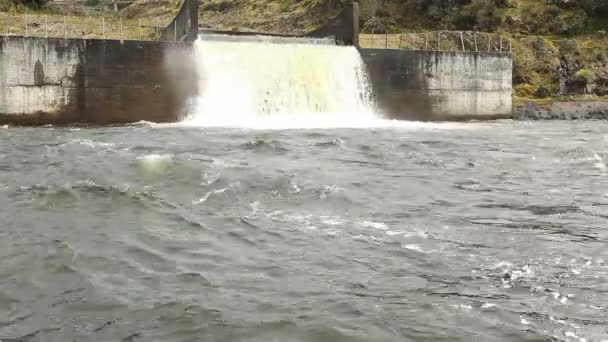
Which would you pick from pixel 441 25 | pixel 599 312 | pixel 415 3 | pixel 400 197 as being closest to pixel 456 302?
pixel 599 312

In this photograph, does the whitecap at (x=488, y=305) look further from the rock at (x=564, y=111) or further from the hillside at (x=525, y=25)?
the hillside at (x=525, y=25)

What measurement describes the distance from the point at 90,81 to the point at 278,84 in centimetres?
613

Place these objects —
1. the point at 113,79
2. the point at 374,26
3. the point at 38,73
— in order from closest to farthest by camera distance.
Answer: the point at 38,73 < the point at 113,79 < the point at 374,26

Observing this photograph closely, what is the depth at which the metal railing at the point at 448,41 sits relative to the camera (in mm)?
29156

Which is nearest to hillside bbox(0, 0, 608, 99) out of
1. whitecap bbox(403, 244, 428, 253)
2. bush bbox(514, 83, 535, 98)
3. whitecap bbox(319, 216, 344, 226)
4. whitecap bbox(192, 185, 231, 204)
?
bush bbox(514, 83, 535, 98)

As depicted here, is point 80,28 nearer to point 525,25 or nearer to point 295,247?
point 525,25

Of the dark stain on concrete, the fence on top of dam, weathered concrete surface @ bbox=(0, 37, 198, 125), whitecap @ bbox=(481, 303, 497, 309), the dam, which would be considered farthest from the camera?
the fence on top of dam

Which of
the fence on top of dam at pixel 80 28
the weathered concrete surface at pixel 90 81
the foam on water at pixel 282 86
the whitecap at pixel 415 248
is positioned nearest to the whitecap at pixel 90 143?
the weathered concrete surface at pixel 90 81

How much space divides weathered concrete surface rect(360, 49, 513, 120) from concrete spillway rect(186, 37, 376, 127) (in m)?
0.70

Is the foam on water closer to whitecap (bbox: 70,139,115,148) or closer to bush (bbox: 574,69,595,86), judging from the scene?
whitecap (bbox: 70,139,115,148)

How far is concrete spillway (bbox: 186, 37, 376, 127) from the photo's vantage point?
21270mm

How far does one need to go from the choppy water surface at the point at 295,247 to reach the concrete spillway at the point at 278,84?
25.6 feet

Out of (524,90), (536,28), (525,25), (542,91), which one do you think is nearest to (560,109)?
(542,91)

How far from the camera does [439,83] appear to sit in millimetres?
24828
